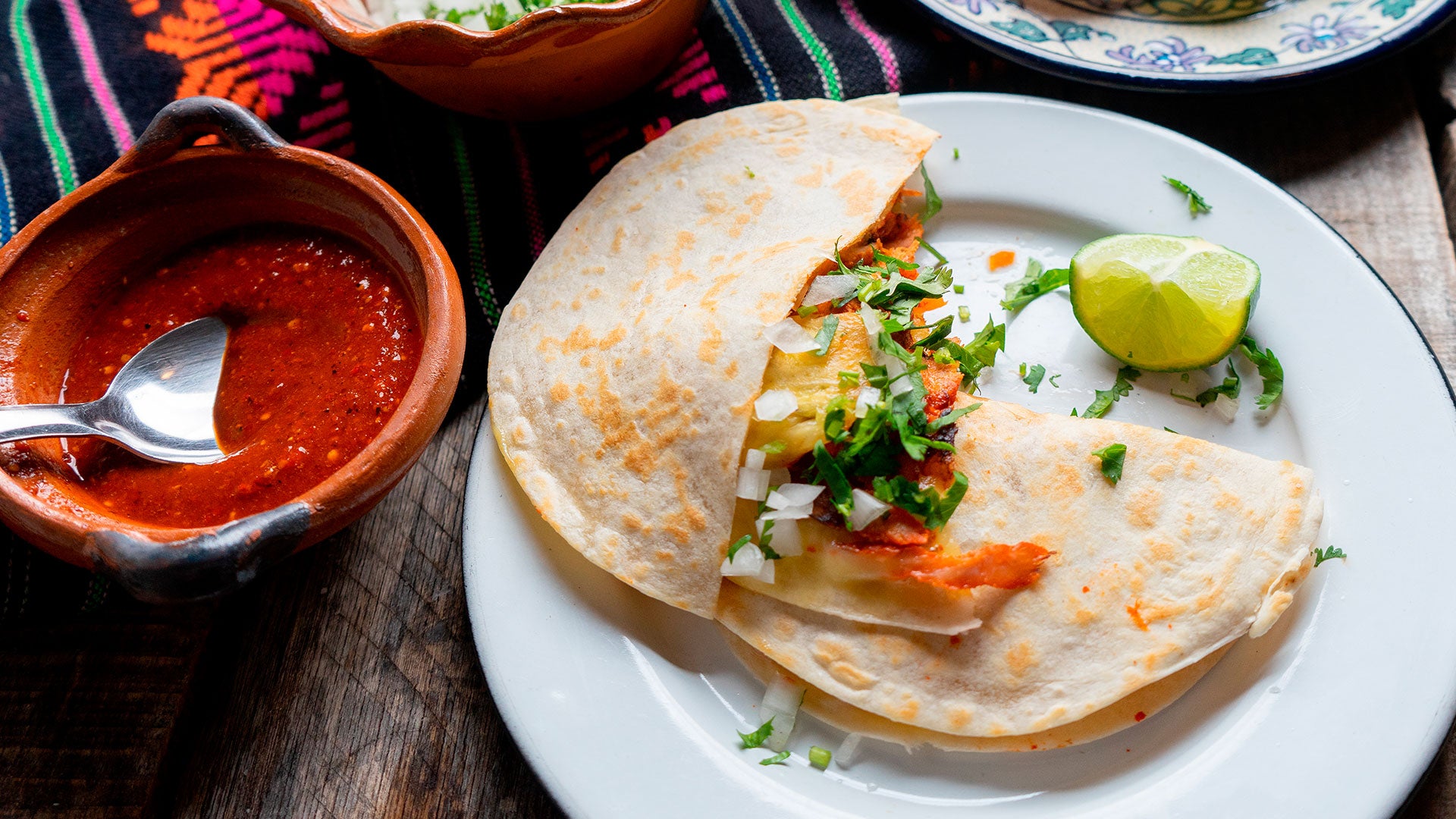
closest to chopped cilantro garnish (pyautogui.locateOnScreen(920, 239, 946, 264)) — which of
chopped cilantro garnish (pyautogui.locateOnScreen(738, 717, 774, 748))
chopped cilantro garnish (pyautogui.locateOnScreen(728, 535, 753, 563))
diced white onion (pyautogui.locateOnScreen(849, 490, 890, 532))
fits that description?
diced white onion (pyautogui.locateOnScreen(849, 490, 890, 532))

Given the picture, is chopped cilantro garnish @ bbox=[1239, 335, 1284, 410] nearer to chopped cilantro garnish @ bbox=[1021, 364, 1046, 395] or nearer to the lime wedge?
the lime wedge

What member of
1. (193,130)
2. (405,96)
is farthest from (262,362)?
(405,96)

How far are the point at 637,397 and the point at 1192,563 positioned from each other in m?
1.20

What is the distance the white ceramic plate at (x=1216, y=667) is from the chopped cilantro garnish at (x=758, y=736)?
3 centimetres

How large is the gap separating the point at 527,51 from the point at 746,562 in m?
1.22

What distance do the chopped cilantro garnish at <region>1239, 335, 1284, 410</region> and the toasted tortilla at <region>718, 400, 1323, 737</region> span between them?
206 millimetres

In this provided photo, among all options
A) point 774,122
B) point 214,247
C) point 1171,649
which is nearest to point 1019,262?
point 774,122

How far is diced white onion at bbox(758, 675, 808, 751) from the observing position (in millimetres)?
1868

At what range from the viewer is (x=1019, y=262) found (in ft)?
7.75

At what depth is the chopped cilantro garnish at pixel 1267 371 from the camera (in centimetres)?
208

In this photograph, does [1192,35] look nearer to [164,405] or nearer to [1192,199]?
[1192,199]

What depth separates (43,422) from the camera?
172 cm

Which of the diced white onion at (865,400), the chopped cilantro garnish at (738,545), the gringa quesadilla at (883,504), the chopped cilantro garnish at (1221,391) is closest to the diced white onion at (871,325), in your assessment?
the gringa quesadilla at (883,504)

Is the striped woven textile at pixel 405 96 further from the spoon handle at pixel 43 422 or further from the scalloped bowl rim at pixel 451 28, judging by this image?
the spoon handle at pixel 43 422
